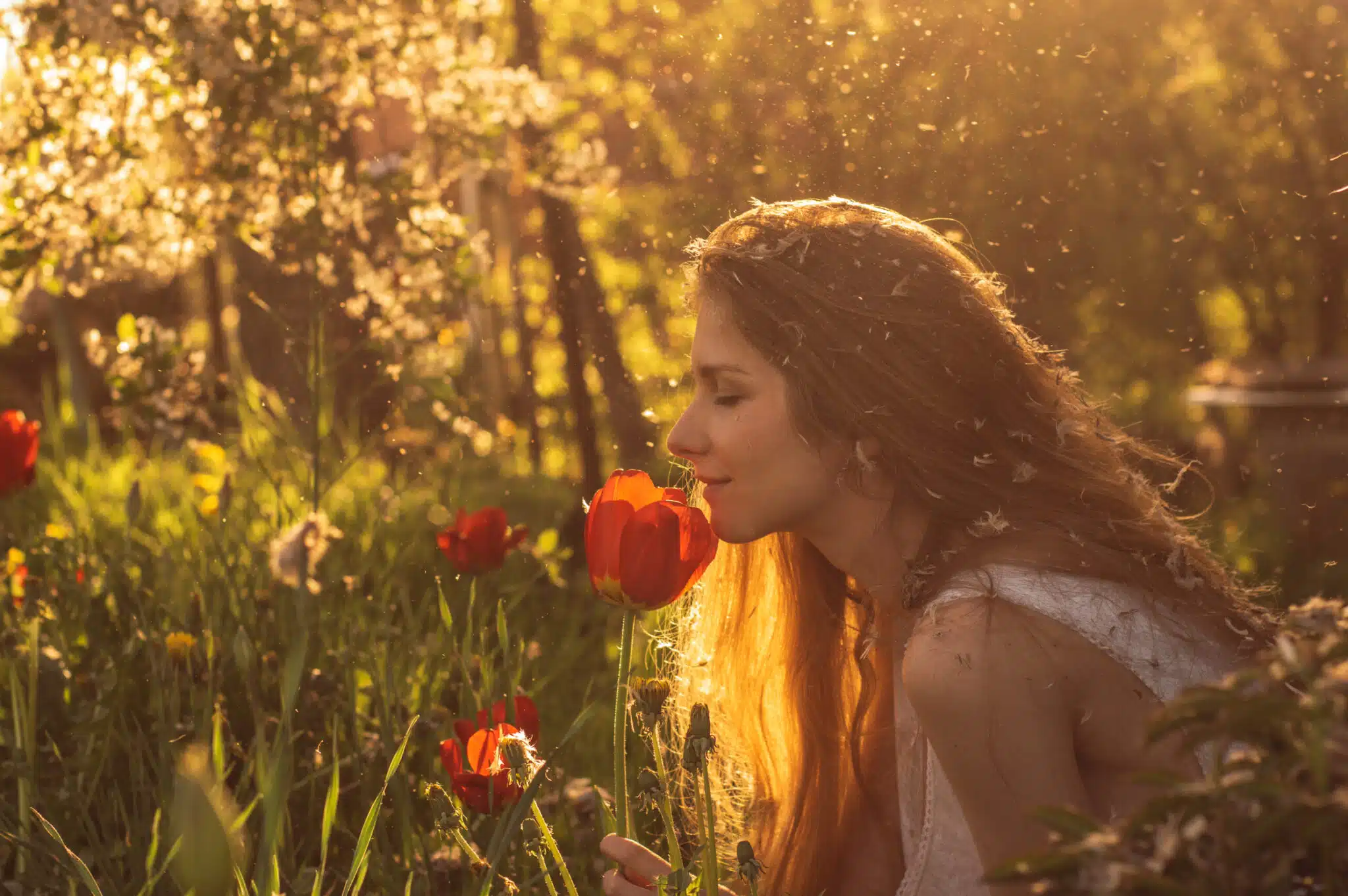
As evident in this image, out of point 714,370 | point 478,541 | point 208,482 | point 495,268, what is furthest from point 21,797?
point 495,268

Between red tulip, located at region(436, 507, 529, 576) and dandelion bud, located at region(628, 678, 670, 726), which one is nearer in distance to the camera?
dandelion bud, located at region(628, 678, 670, 726)

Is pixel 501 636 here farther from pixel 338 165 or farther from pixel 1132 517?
pixel 338 165

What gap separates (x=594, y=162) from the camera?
3.77 meters

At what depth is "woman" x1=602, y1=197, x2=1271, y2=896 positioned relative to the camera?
4.43 feet

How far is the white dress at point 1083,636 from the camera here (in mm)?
1405

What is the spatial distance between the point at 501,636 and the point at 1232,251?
18.5 ft

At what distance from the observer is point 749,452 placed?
1.51 meters

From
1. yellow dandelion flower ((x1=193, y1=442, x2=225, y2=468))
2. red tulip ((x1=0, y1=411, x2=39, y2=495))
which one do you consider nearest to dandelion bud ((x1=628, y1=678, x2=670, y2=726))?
red tulip ((x1=0, y1=411, x2=39, y2=495))

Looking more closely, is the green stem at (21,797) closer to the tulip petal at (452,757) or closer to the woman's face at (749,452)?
the tulip petal at (452,757)

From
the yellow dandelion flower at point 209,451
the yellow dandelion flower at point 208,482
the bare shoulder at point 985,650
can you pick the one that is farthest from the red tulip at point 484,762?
the yellow dandelion flower at point 208,482

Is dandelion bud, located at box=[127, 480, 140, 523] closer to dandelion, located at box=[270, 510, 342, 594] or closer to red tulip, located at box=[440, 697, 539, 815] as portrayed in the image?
red tulip, located at box=[440, 697, 539, 815]

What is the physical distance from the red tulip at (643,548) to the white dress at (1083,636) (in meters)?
0.26

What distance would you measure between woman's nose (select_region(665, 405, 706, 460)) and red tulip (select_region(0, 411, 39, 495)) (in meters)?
1.49

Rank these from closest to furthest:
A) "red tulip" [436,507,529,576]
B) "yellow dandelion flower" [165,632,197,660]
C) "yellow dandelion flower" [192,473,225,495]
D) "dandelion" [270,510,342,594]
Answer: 1. "dandelion" [270,510,342,594]
2. "yellow dandelion flower" [165,632,197,660]
3. "red tulip" [436,507,529,576]
4. "yellow dandelion flower" [192,473,225,495]
